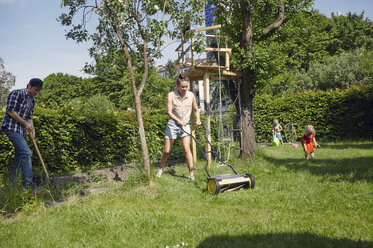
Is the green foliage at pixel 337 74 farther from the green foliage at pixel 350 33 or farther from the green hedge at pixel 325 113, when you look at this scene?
the green hedge at pixel 325 113

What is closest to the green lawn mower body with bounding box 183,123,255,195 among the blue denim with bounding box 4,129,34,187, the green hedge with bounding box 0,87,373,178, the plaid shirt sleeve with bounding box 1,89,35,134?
the green hedge with bounding box 0,87,373,178

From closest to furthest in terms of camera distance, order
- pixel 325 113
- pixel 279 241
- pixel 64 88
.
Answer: pixel 279 241, pixel 325 113, pixel 64 88

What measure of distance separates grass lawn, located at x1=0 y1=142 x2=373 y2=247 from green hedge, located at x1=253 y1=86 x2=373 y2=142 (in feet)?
27.3

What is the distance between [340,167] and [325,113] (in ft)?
26.8

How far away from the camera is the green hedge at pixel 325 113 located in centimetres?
1217

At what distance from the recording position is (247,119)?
7.41m

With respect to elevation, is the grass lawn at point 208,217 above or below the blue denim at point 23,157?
below

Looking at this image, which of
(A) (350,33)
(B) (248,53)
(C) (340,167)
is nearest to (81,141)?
(B) (248,53)

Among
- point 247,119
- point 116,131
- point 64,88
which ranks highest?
point 64,88

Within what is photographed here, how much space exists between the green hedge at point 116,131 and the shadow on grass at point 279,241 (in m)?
3.13

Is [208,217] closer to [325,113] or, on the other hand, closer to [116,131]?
[116,131]

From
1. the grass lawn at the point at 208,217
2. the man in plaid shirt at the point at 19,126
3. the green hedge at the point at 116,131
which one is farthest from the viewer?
the green hedge at the point at 116,131

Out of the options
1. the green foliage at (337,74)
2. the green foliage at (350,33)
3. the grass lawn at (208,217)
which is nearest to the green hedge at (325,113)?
the grass lawn at (208,217)

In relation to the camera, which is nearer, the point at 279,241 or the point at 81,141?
the point at 279,241
